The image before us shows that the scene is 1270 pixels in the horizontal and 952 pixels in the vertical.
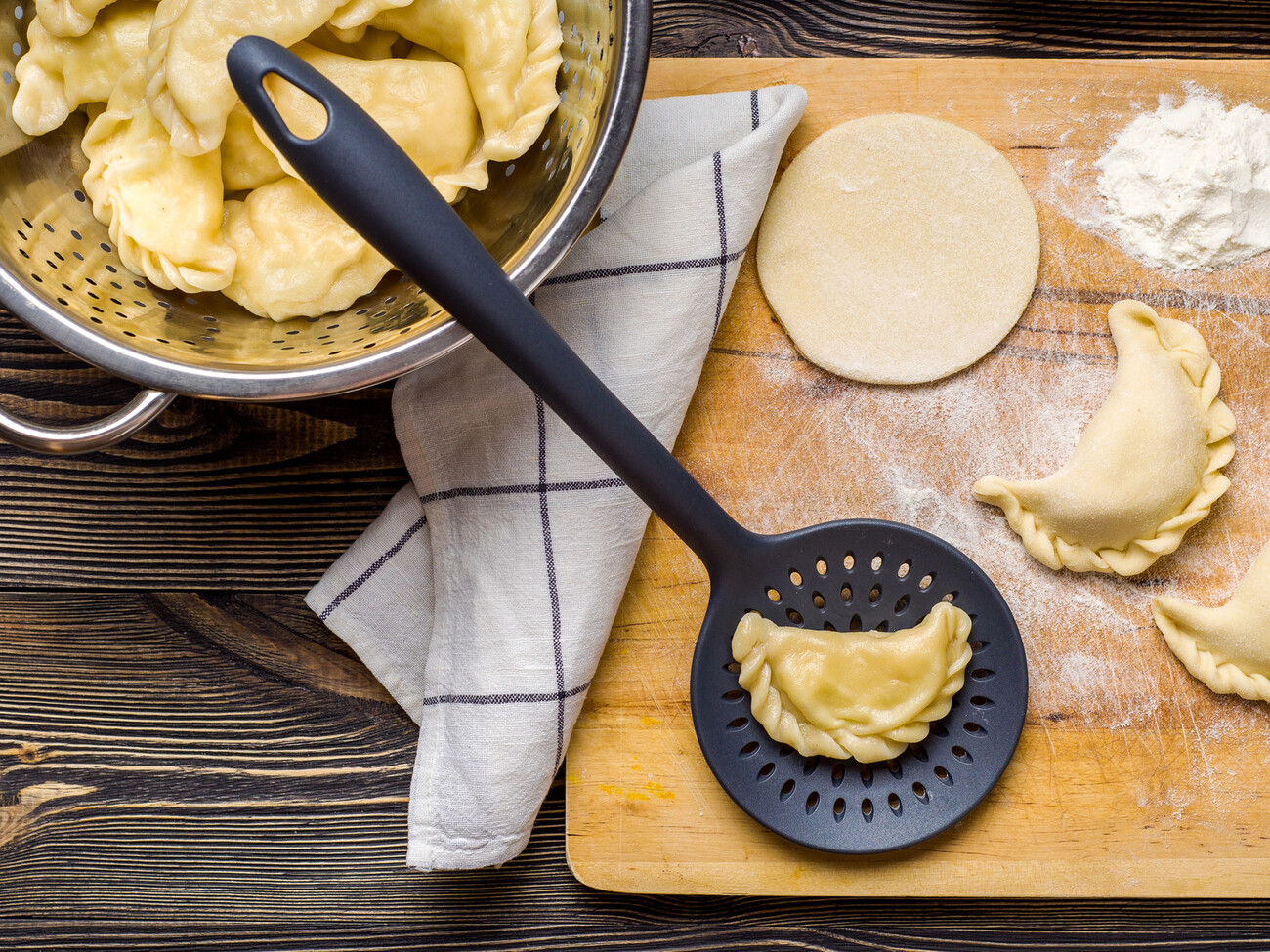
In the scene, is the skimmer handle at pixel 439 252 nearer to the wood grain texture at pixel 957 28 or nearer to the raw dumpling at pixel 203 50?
the raw dumpling at pixel 203 50

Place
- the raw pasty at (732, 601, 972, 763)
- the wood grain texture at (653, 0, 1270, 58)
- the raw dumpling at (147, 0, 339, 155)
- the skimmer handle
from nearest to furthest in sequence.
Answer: the skimmer handle → the raw dumpling at (147, 0, 339, 155) → the raw pasty at (732, 601, 972, 763) → the wood grain texture at (653, 0, 1270, 58)

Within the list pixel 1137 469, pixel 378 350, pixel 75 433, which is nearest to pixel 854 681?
pixel 1137 469

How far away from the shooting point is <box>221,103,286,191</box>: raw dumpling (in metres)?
0.83

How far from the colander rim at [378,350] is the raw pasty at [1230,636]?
0.75 meters

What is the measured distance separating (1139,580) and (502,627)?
70 centimetres

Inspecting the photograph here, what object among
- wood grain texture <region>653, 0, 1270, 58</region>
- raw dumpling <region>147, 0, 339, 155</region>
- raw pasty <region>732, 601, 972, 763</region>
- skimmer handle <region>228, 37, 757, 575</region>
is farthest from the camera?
wood grain texture <region>653, 0, 1270, 58</region>

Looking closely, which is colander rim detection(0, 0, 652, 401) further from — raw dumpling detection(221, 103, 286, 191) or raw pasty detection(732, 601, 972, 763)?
raw pasty detection(732, 601, 972, 763)

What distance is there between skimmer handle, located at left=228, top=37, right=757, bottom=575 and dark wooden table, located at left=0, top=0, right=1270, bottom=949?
1.21 feet

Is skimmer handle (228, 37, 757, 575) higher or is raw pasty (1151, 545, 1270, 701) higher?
skimmer handle (228, 37, 757, 575)

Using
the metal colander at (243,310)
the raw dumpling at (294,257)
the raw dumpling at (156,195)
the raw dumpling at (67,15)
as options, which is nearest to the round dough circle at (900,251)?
the metal colander at (243,310)

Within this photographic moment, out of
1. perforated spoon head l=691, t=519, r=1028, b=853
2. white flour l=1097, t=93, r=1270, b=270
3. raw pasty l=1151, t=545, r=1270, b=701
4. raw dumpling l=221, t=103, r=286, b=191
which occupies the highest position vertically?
raw dumpling l=221, t=103, r=286, b=191

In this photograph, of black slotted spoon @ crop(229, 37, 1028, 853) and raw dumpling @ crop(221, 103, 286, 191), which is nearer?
raw dumpling @ crop(221, 103, 286, 191)

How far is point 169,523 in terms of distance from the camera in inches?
42.9

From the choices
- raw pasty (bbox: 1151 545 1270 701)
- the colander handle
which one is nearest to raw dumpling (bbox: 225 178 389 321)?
the colander handle
